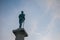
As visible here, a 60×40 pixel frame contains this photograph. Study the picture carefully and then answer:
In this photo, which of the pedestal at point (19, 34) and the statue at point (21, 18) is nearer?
the pedestal at point (19, 34)

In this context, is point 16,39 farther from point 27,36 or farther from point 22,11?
point 22,11

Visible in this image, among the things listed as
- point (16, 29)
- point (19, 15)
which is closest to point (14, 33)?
point (16, 29)

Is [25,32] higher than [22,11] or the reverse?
the reverse

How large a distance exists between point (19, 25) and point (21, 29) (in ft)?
4.04

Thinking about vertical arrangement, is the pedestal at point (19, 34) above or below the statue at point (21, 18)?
below

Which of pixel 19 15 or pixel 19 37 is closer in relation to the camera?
pixel 19 37

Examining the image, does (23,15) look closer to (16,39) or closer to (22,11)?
(22,11)

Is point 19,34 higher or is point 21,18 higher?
point 21,18

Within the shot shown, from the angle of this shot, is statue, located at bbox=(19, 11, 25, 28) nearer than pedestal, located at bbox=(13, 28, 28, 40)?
No

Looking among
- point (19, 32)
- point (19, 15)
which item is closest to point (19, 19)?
point (19, 15)

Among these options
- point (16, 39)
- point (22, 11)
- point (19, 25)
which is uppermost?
point (22, 11)

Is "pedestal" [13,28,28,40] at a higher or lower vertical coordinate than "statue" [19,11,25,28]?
lower

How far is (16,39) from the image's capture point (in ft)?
78.4

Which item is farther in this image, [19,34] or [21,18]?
[21,18]
